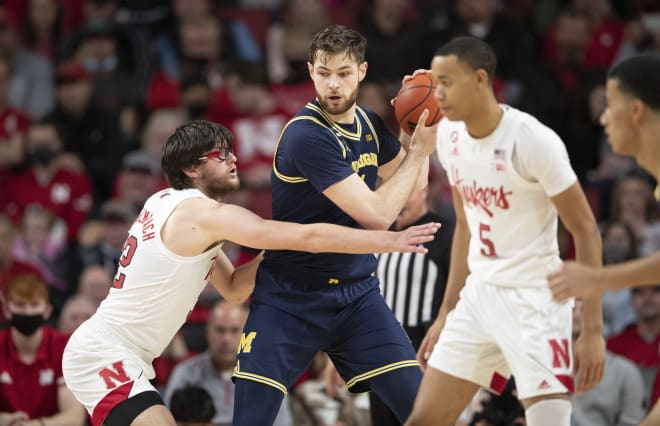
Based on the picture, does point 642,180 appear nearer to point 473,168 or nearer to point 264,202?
point 264,202

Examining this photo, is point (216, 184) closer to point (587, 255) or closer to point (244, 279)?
point (244, 279)

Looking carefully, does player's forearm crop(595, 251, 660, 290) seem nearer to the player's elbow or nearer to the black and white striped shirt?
the player's elbow

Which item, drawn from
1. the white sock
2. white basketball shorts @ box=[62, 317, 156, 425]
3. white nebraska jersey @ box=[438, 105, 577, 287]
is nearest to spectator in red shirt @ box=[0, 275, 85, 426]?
white basketball shorts @ box=[62, 317, 156, 425]

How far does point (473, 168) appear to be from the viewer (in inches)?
202

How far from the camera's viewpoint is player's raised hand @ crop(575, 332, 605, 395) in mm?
4844

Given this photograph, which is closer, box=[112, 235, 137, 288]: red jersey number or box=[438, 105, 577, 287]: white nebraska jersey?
box=[438, 105, 577, 287]: white nebraska jersey

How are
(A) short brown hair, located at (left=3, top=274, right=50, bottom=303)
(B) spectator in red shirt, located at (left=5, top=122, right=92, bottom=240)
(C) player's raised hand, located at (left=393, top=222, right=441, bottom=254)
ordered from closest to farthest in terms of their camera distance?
(C) player's raised hand, located at (left=393, top=222, right=441, bottom=254) < (A) short brown hair, located at (left=3, top=274, right=50, bottom=303) < (B) spectator in red shirt, located at (left=5, top=122, right=92, bottom=240)

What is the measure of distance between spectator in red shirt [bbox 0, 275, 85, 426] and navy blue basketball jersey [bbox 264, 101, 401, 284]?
8.25 ft

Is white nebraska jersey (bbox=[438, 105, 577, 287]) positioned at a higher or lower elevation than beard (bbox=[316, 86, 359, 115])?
lower

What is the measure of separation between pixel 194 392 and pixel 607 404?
309 centimetres

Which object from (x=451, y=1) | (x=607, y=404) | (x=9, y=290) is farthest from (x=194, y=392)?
(x=451, y=1)

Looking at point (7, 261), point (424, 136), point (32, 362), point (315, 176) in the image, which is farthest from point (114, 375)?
point (7, 261)

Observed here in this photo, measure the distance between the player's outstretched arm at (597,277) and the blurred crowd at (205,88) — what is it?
5.30 m

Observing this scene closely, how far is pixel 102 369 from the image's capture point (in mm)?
5777
